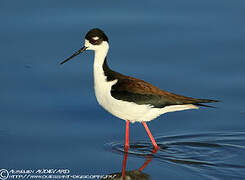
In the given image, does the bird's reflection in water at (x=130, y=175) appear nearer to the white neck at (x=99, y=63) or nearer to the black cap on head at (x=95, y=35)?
the white neck at (x=99, y=63)

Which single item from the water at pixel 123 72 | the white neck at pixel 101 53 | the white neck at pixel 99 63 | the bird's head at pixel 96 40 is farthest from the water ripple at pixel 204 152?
the bird's head at pixel 96 40

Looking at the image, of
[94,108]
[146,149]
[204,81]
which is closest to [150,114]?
[146,149]

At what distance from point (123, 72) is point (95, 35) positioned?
1.47 meters

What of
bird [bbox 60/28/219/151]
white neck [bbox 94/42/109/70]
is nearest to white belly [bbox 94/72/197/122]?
bird [bbox 60/28/219/151]

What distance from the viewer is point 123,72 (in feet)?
31.9

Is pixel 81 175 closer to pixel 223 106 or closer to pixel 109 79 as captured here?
pixel 109 79

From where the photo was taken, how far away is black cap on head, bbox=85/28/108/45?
27.5 feet

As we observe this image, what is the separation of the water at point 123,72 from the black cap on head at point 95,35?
1.00 metres

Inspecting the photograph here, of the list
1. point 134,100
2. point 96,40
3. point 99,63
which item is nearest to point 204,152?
point 134,100

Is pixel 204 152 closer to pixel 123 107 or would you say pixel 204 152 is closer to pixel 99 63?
pixel 123 107

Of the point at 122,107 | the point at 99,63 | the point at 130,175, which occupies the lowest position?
the point at 130,175

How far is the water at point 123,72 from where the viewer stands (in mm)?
7645

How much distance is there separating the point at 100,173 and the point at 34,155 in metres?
0.88

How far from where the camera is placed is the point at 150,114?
820 cm
